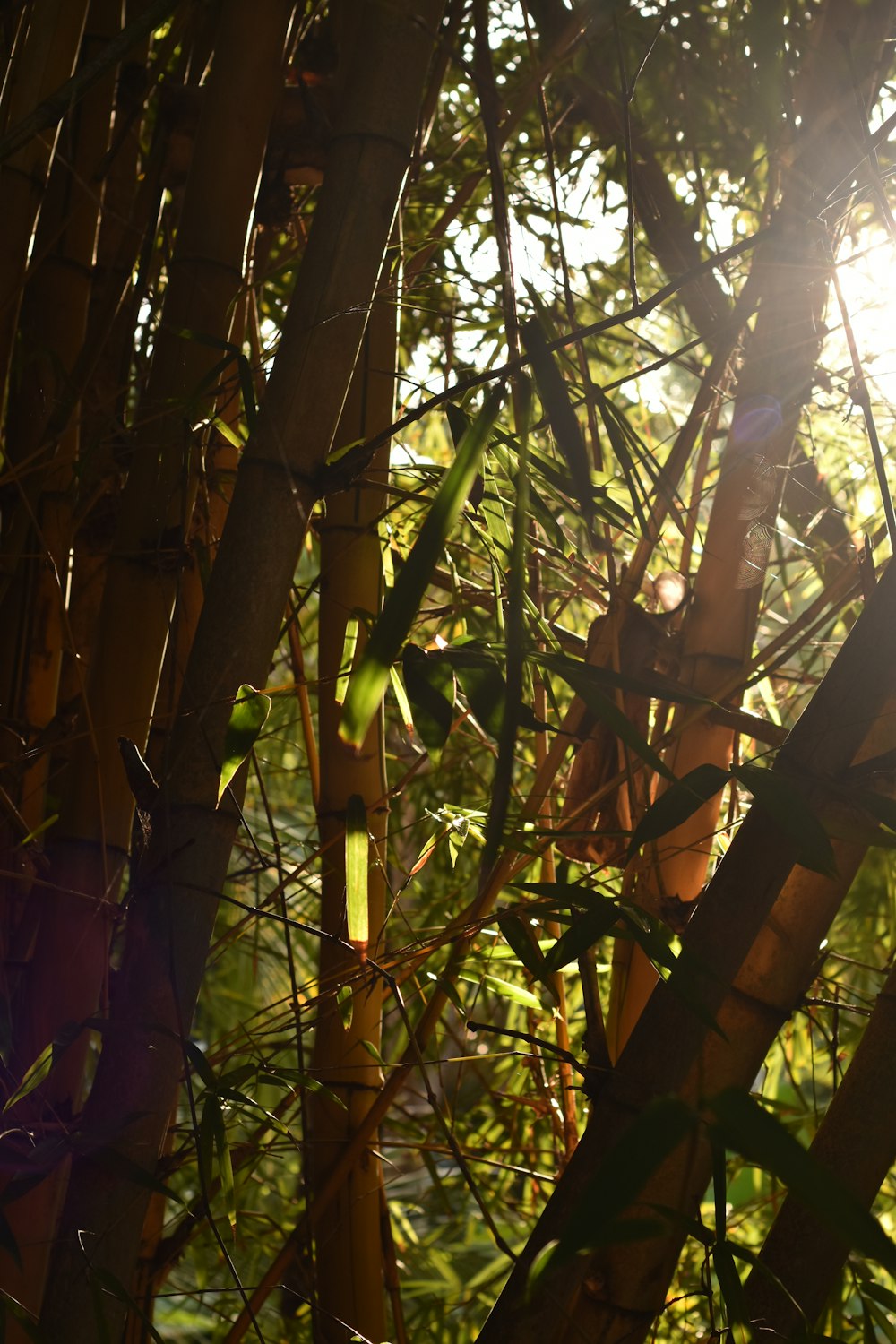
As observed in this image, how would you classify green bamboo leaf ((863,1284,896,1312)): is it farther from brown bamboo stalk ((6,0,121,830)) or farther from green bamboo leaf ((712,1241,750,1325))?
brown bamboo stalk ((6,0,121,830))

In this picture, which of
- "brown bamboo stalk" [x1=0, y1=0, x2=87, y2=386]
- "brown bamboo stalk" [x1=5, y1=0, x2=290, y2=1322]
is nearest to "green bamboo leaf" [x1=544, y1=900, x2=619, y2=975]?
"brown bamboo stalk" [x1=5, y1=0, x2=290, y2=1322]

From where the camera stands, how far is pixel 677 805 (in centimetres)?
48

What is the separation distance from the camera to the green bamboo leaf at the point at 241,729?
1.52 feet

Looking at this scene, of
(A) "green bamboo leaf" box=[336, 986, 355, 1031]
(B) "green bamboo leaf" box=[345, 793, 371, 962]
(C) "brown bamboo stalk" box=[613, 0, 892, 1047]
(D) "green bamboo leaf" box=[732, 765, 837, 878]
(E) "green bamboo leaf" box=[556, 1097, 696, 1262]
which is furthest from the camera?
(C) "brown bamboo stalk" box=[613, 0, 892, 1047]

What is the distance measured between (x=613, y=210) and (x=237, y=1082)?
91 centimetres

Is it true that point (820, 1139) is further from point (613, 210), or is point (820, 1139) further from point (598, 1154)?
point (613, 210)

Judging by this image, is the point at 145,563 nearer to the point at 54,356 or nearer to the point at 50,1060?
the point at 54,356

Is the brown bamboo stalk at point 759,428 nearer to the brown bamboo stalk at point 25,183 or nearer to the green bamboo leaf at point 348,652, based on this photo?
the green bamboo leaf at point 348,652

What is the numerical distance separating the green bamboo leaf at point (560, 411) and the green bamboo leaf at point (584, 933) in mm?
181

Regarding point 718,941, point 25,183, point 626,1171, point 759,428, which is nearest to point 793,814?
point 718,941

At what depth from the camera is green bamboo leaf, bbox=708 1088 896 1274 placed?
293 millimetres

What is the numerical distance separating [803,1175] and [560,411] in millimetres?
247

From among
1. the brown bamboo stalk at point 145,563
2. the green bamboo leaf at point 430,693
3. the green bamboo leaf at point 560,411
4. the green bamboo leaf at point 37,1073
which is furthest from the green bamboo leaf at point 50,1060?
the green bamboo leaf at point 560,411

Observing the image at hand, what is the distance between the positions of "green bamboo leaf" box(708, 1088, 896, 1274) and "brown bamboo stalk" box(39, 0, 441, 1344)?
0.23 metres
